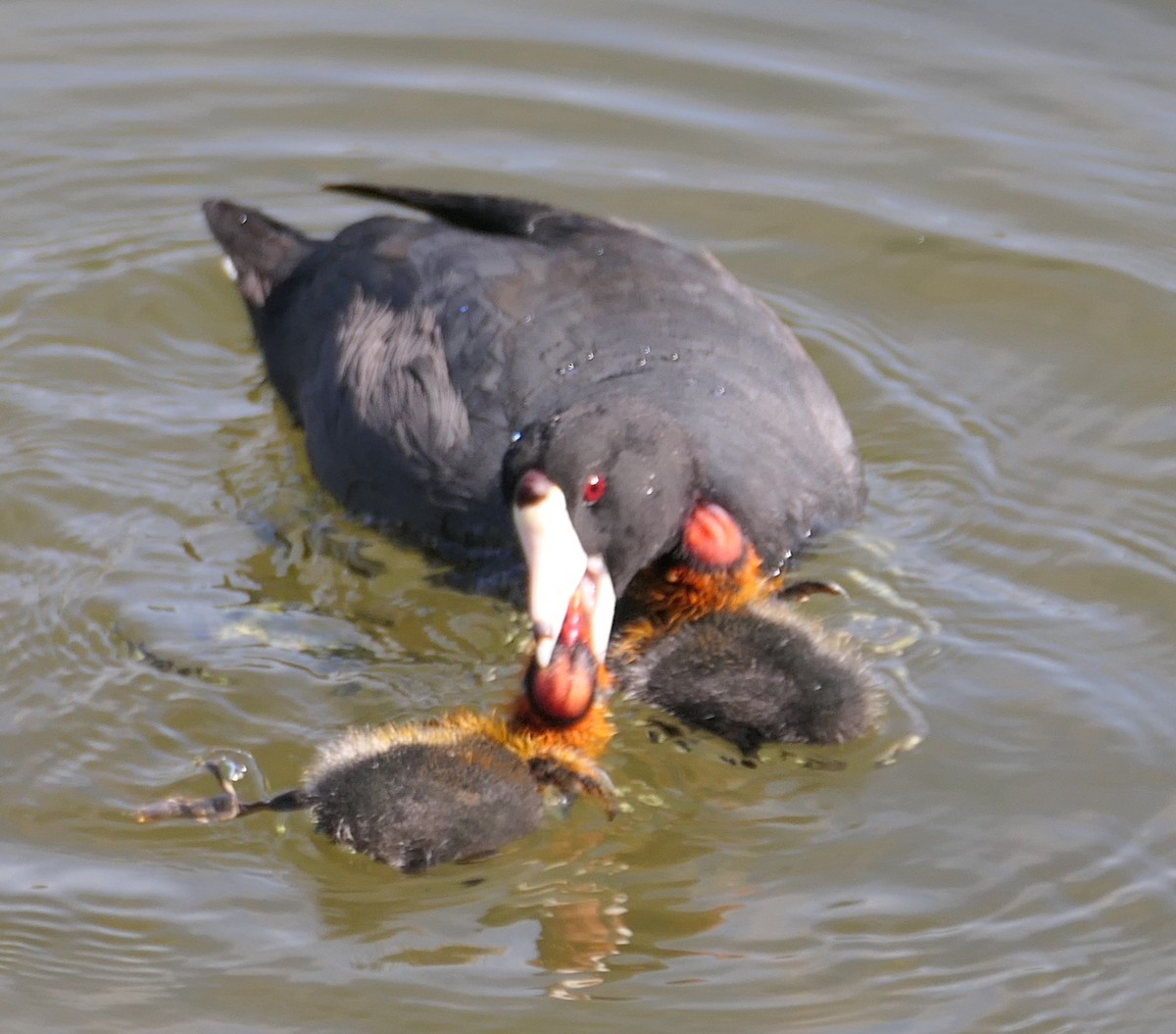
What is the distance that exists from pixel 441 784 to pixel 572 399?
1.22 m

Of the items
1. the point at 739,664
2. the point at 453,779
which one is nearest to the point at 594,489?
the point at 739,664

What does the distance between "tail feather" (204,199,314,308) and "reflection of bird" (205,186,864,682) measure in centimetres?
38

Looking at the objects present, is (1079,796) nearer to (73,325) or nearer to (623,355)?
(623,355)

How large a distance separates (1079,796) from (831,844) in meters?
0.55

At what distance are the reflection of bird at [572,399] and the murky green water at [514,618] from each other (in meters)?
0.25

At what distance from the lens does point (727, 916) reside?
11.9 feet

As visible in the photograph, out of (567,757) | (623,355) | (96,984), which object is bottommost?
(96,984)

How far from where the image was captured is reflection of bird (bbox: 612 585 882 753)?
3.96 meters

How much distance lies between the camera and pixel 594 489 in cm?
409

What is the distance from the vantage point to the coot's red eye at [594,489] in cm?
406

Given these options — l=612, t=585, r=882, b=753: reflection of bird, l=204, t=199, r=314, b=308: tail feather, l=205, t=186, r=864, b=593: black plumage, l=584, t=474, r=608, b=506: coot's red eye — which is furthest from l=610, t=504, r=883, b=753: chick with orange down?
l=204, t=199, r=314, b=308: tail feather

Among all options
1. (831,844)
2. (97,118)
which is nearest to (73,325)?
(97,118)

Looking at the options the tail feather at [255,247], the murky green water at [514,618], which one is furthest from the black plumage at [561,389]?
the tail feather at [255,247]

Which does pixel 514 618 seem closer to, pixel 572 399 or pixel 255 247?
pixel 572 399
